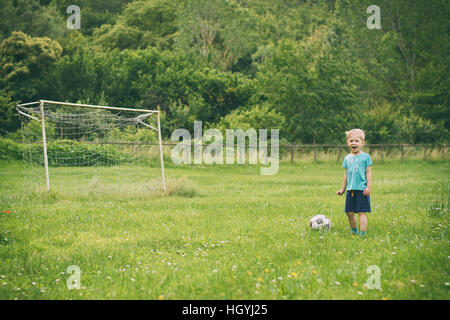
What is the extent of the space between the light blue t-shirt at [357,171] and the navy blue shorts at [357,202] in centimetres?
11

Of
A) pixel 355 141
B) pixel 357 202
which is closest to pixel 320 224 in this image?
pixel 357 202

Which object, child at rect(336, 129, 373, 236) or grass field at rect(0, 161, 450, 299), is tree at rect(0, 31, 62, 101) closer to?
grass field at rect(0, 161, 450, 299)

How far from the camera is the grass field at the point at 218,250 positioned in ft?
15.5

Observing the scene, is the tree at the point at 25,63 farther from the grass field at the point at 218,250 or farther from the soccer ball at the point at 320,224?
the soccer ball at the point at 320,224

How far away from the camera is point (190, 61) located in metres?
42.6

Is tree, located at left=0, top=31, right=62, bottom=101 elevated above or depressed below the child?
above

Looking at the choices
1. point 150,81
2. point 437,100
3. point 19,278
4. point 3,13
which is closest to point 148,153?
point 150,81

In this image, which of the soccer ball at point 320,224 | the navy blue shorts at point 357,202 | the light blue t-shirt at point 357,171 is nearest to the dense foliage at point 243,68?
the soccer ball at point 320,224

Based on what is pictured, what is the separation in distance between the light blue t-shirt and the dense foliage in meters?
24.7

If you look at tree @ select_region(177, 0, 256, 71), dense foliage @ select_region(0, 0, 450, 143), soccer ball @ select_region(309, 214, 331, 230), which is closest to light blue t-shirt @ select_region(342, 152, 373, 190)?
soccer ball @ select_region(309, 214, 331, 230)

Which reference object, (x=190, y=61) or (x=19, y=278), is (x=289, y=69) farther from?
(x=19, y=278)

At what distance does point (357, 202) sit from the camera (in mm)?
7488

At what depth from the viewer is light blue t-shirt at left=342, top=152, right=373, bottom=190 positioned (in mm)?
7520

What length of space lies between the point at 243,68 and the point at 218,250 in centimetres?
4567
